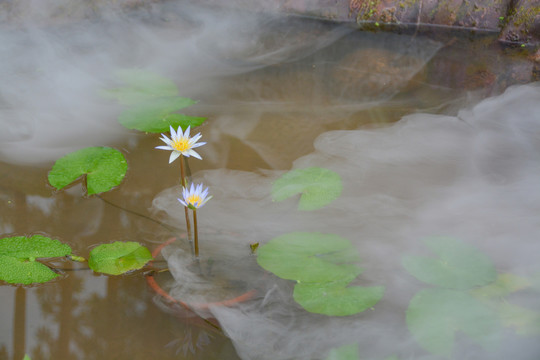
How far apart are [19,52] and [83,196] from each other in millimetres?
1153

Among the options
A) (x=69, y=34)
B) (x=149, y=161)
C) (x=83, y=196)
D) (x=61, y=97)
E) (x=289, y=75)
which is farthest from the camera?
(x=69, y=34)

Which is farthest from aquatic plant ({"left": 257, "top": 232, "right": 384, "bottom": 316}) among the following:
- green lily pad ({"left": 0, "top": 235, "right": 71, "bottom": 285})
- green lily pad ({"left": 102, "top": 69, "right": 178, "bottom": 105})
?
green lily pad ({"left": 102, "top": 69, "right": 178, "bottom": 105})

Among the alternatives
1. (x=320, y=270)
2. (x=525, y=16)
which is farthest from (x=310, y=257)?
(x=525, y=16)

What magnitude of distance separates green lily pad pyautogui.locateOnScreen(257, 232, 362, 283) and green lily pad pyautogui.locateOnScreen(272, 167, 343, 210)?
0.46ft

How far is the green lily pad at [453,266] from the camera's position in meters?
1.14

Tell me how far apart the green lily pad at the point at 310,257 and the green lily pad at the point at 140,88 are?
0.93 metres

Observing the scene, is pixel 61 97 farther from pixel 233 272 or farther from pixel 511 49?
pixel 511 49

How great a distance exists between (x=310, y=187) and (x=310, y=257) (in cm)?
29

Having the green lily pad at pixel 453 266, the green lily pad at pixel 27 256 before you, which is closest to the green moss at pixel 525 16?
the green lily pad at pixel 453 266

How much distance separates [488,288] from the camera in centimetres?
115

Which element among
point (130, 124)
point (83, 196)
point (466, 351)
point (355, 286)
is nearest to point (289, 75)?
point (130, 124)

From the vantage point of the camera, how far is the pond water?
115cm

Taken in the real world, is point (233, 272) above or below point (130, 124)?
below

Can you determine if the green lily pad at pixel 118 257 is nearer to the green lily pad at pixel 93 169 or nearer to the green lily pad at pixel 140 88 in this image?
the green lily pad at pixel 93 169
